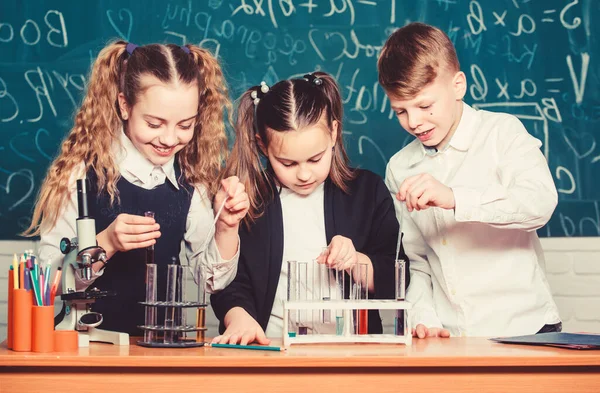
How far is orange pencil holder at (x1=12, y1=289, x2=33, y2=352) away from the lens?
159cm

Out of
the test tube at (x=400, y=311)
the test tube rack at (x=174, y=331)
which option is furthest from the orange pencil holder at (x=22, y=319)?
the test tube at (x=400, y=311)

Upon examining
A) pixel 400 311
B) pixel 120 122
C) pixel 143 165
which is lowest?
pixel 400 311

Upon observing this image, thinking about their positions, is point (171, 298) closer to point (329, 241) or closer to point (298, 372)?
point (298, 372)

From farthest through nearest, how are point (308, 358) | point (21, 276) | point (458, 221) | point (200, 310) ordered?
point (458, 221), point (200, 310), point (21, 276), point (308, 358)

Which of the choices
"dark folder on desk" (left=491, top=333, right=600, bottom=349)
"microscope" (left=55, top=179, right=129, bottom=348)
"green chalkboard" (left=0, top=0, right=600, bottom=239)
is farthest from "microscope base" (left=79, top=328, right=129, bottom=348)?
"green chalkboard" (left=0, top=0, right=600, bottom=239)

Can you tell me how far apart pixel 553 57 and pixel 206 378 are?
82.7 inches

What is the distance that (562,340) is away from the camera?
1676 millimetres

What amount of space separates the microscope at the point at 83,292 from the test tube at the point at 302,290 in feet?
1.23

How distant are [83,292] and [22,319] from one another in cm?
14

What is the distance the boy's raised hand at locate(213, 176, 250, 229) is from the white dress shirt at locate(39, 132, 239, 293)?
45 millimetres

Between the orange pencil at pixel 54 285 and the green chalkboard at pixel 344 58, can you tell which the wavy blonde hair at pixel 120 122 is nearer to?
the orange pencil at pixel 54 285

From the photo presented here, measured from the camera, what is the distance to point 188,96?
213 cm

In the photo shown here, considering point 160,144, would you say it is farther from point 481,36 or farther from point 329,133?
point 481,36

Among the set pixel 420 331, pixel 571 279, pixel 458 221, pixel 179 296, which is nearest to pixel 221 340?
pixel 179 296
